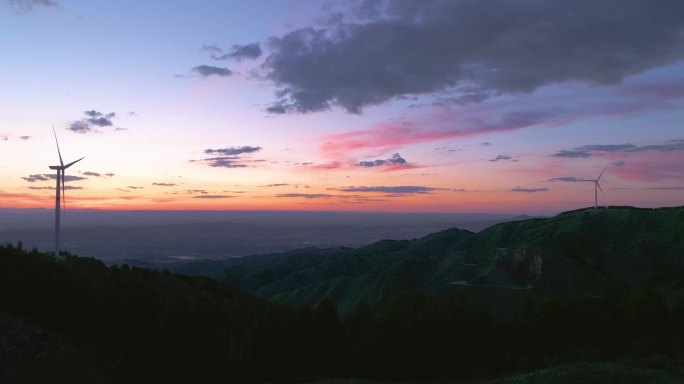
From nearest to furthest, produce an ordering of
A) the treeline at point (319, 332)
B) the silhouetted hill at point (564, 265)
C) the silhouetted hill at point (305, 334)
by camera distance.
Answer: the silhouetted hill at point (305, 334), the treeline at point (319, 332), the silhouetted hill at point (564, 265)

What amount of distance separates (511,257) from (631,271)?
1361 inches

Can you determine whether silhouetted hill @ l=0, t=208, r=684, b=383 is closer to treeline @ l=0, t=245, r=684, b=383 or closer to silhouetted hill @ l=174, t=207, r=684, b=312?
treeline @ l=0, t=245, r=684, b=383

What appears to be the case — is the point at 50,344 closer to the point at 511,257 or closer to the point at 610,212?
the point at 511,257

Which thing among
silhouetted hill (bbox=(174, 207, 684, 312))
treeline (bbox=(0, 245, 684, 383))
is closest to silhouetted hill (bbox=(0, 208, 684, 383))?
treeline (bbox=(0, 245, 684, 383))

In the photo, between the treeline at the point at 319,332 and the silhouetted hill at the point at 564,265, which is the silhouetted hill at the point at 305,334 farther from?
the silhouetted hill at the point at 564,265

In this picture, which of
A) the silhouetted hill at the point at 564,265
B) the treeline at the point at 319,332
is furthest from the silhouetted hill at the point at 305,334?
the silhouetted hill at the point at 564,265

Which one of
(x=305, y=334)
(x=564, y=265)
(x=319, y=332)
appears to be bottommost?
(x=564, y=265)

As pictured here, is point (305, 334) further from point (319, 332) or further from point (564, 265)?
point (564, 265)

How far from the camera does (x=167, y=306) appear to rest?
41.5 m

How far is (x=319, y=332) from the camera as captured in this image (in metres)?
41.8

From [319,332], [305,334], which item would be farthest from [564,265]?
[305,334]

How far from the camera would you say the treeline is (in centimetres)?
3903

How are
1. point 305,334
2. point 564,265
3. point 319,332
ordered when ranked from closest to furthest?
point 305,334, point 319,332, point 564,265

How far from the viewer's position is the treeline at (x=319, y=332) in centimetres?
3903
